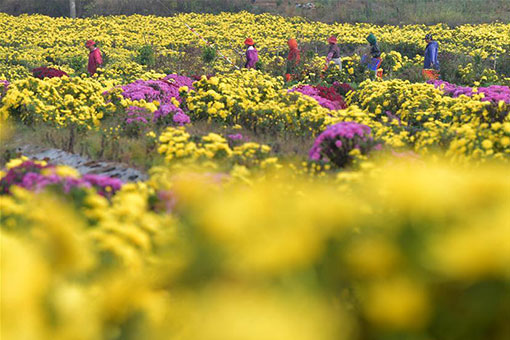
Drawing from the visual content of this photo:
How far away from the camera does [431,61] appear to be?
1448cm


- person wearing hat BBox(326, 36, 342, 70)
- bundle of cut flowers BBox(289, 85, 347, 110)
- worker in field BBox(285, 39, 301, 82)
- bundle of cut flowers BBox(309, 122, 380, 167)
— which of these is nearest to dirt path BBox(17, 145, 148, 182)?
bundle of cut flowers BBox(309, 122, 380, 167)

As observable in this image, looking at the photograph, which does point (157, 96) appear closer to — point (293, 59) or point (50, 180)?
point (50, 180)

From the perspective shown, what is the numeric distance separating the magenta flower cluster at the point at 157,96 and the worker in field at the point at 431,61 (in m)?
6.39

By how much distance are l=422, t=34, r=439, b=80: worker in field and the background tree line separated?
13757 millimetres

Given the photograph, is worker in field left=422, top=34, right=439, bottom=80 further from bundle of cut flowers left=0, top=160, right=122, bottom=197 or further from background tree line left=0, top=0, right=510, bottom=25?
background tree line left=0, top=0, right=510, bottom=25

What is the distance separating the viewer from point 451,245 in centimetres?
144

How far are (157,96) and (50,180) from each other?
19.4 feet

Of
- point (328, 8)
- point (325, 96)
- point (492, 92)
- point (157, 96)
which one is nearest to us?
point (492, 92)

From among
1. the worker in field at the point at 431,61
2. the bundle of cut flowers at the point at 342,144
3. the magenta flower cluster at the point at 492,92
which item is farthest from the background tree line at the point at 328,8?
the bundle of cut flowers at the point at 342,144

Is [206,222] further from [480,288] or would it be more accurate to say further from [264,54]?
[264,54]

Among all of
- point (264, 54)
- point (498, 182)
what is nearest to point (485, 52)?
point (264, 54)

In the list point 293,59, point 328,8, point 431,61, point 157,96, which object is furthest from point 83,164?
point 328,8

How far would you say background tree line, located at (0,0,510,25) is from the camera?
28000mm

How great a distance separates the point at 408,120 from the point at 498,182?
6.93 metres
